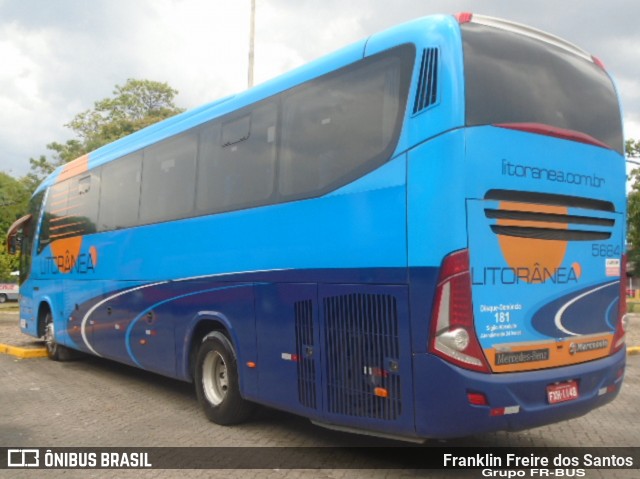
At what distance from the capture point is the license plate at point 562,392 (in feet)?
16.8

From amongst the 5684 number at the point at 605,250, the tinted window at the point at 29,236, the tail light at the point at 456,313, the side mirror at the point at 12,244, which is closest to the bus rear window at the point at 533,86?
the 5684 number at the point at 605,250

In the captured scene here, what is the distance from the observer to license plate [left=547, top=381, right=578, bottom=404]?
512 centimetres

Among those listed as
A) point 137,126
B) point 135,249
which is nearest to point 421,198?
point 135,249

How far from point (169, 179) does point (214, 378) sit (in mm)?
2663

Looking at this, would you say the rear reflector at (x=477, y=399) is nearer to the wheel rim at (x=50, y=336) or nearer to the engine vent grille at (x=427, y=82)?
the engine vent grille at (x=427, y=82)

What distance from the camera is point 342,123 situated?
229 inches

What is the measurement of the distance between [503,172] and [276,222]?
228 centimetres

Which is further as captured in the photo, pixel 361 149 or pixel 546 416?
pixel 361 149

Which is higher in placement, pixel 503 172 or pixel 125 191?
pixel 125 191

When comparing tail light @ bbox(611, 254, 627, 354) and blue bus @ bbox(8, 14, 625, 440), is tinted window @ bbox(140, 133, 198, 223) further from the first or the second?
tail light @ bbox(611, 254, 627, 354)

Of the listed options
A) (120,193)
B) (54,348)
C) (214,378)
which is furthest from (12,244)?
(214,378)

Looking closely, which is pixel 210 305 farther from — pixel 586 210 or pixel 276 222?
pixel 586 210

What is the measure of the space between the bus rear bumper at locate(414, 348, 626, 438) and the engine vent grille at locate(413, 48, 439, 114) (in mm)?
1918

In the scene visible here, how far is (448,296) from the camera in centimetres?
478
